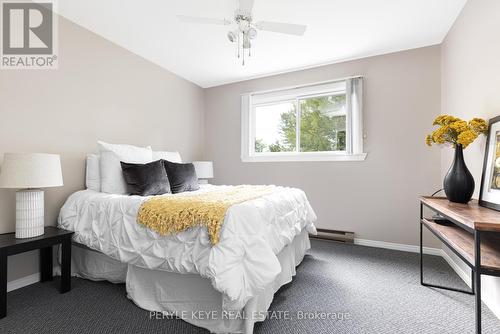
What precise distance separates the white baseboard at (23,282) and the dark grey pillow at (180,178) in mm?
1431

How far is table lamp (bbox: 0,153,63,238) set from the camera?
171 centimetres

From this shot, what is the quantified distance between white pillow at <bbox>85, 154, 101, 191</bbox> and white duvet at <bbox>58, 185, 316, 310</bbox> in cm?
18

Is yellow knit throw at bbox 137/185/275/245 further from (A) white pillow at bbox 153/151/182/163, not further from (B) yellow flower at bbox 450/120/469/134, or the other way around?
(B) yellow flower at bbox 450/120/469/134

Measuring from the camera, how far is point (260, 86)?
156 inches

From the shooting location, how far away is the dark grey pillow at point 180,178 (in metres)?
2.69

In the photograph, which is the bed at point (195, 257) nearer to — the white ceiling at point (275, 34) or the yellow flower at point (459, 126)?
the yellow flower at point (459, 126)

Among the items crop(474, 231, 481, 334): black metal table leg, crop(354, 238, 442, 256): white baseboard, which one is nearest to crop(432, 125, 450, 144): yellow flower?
crop(474, 231, 481, 334): black metal table leg

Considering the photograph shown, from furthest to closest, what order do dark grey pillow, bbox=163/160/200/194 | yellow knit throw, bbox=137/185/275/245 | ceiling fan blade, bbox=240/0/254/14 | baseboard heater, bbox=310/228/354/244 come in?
baseboard heater, bbox=310/228/354/244 → dark grey pillow, bbox=163/160/200/194 → ceiling fan blade, bbox=240/0/254/14 → yellow knit throw, bbox=137/185/275/245

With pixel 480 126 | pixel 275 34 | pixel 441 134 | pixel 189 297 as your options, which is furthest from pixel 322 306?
pixel 275 34

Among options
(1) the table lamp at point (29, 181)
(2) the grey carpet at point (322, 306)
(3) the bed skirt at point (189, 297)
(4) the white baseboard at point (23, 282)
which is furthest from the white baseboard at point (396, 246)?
(4) the white baseboard at point (23, 282)

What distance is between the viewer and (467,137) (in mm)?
1662

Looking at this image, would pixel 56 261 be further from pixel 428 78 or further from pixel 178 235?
pixel 428 78

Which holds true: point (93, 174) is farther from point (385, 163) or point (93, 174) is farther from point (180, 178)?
point (385, 163)

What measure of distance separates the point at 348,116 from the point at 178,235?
281 cm
